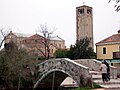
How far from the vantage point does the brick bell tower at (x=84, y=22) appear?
8069 cm

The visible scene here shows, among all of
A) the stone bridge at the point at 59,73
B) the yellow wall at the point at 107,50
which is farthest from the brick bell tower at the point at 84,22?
the stone bridge at the point at 59,73

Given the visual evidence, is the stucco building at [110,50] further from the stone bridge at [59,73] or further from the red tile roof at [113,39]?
the stone bridge at [59,73]

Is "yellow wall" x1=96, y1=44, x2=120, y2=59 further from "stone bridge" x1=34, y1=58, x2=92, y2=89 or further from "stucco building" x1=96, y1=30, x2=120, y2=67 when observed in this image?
"stone bridge" x1=34, y1=58, x2=92, y2=89

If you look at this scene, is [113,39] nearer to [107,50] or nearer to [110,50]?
[110,50]

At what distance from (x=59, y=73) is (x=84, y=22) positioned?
5397 cm

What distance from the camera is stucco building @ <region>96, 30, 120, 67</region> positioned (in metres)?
42.8

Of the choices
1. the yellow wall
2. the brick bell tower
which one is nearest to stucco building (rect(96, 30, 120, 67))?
the yellow wall

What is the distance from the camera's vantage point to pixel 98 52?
153ft

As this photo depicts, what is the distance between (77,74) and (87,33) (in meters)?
57.8

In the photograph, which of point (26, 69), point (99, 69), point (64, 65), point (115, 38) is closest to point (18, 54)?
point (26, 69)

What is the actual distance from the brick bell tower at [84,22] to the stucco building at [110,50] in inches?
1337

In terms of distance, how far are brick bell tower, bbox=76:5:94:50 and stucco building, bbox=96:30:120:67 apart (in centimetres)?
3395

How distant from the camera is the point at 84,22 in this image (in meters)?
82.8

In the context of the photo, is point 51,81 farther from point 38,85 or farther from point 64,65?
point 64,65
